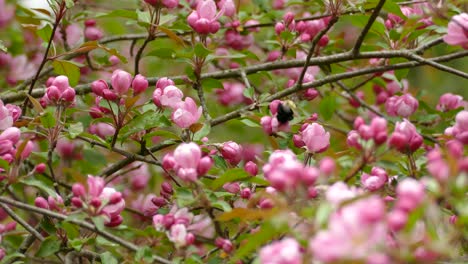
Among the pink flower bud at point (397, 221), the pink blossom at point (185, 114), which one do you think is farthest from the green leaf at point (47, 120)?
the pink flower bud at point (397, 221)

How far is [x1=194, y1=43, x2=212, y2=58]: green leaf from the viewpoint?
2.28 meters

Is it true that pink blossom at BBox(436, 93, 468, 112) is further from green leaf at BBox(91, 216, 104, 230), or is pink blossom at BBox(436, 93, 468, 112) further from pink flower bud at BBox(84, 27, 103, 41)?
green leaf at BBox(91, 216, 104, 230)

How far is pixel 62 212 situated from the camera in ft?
5.78

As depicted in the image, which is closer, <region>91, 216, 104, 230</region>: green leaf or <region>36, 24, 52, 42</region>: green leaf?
<region>91, 216, 104, 230</region>: green leaf

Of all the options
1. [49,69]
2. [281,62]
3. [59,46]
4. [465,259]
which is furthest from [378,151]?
[59,46]

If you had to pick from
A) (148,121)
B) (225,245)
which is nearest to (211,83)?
(148,121)

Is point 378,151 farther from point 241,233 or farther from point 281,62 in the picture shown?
point 281,62

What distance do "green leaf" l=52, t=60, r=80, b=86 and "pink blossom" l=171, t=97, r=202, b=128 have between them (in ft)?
1.80

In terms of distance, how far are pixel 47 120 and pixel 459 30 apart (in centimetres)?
111

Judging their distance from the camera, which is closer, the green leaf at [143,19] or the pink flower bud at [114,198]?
the pink flower bud at [114,198]

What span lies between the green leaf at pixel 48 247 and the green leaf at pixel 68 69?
2.10ft

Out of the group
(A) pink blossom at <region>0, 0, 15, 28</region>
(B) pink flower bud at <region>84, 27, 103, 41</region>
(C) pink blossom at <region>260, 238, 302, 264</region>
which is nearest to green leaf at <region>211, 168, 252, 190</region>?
(C) pink blossom at <region>260, 238, 302, 264</region>

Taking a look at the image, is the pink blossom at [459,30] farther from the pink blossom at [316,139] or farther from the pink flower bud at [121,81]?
the pink flower bud at [121,81]

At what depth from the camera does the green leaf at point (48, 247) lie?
1936mm
